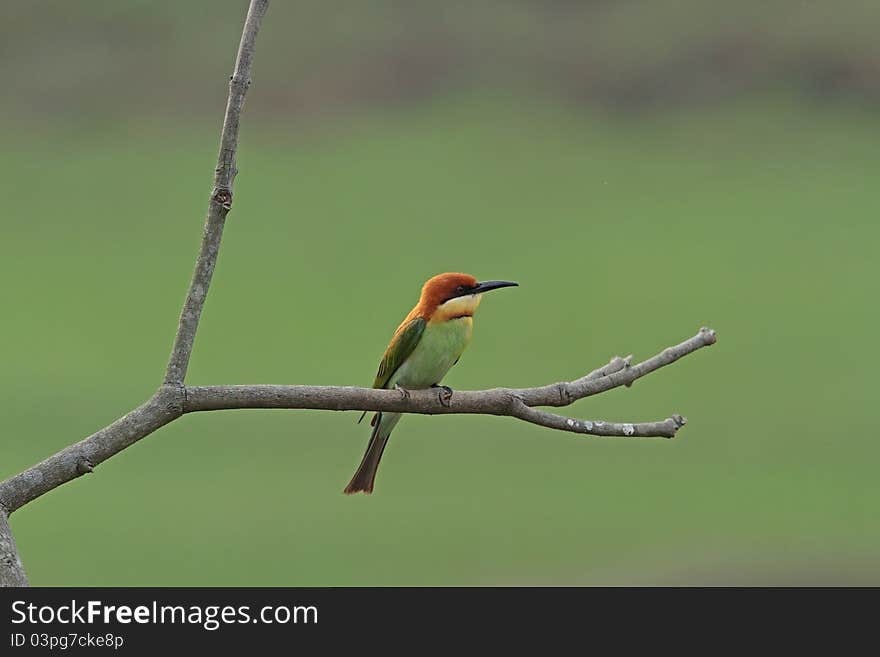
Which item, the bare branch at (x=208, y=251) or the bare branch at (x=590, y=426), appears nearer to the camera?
the bare branch at (x=208, y=251)

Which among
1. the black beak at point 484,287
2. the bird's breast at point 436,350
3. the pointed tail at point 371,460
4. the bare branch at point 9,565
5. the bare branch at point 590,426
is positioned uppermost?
the black beak at point 484,287

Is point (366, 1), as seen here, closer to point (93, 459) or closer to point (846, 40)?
point (846, 40)

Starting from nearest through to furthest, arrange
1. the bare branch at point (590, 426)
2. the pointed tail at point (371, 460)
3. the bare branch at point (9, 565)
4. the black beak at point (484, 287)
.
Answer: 1. the bare branch at point (9, 565)
2. the bare branch at point (590, 426)
3. the black beak at point (484, 287)
4. the pointed tail at point (371, 460)

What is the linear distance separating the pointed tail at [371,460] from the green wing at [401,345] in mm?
80

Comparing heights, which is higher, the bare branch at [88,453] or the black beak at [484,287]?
the black beak at [484,287]

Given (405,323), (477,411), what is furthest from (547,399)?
(405,323)

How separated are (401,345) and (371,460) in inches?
8.7

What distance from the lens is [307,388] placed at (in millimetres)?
1290

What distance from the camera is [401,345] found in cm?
207

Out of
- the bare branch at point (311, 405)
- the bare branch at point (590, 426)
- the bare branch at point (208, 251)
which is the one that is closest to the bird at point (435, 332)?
the bare branch at point (311, 405)

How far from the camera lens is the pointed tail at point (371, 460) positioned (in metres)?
2.12

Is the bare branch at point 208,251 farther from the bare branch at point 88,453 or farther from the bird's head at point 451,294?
the bird's head at point 451,294

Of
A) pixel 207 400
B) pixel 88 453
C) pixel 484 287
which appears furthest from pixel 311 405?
pixel 484 287

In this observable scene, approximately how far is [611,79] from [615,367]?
12844mm
